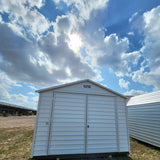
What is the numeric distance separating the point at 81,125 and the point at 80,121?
0.17 meters

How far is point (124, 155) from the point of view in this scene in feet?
13.6

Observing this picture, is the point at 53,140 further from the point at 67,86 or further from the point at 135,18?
the point at 135,18

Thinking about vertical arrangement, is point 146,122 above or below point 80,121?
below

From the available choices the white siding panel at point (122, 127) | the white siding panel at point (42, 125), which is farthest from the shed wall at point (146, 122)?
the white siding panel at point (42, 125)

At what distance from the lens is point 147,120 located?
18.6 ft

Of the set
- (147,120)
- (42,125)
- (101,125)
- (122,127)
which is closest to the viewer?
(42,125)

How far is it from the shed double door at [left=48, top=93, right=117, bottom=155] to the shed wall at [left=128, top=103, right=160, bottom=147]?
2806mm

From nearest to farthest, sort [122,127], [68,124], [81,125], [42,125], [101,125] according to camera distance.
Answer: [42,125]
[68,124]
[81,125]
[101,125]
[122,127]

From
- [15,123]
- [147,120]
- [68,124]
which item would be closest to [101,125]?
[68,124]

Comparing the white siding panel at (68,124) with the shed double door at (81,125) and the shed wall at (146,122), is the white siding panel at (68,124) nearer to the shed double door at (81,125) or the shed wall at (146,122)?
the shed double door at (81,125)

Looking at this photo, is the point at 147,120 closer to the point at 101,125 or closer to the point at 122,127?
the point at 122,127

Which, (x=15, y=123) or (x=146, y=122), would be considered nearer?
(x=146, y=122)

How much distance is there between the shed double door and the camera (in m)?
3.74

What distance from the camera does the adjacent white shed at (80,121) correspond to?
12.0 ft
